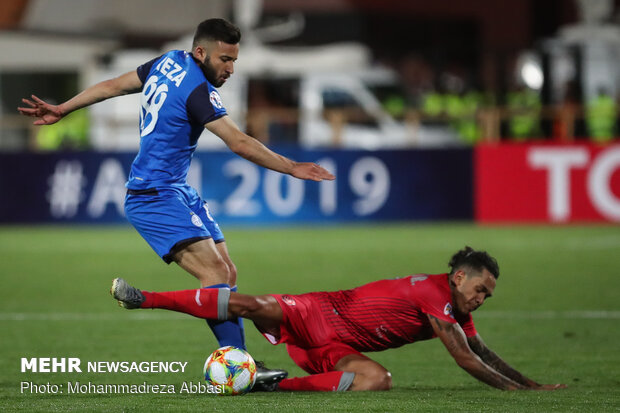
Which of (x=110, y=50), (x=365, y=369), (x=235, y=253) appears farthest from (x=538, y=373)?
(x=110, y=50)

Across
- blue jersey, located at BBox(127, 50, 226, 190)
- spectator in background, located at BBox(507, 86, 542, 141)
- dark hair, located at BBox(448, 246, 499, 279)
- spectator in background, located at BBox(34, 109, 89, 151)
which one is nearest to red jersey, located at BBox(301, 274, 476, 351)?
dark hair, located at BBox(448, 246, 499, 279)

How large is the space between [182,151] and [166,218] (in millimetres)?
400

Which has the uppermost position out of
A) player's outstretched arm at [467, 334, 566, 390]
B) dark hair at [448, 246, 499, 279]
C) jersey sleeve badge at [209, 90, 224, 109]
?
jersey sleeve badge at [209, 90, 224, 109]

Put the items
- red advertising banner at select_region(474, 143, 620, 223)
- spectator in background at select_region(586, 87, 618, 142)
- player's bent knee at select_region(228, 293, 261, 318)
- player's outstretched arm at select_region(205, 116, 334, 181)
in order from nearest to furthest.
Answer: player's outstretched arm at select_region(205, 116, 334, 181) → player's bent knee at select_region(228, 293, 261, 318) → red advertising banner at select_region(474, 143, 620, 223) → spectator in background at select_region(586, 87, 618, 142)

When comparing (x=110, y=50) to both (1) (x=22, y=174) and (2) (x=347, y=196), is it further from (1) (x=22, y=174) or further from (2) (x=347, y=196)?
(2) (x=347, y=196)

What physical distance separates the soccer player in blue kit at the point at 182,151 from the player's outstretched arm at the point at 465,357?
0.92m

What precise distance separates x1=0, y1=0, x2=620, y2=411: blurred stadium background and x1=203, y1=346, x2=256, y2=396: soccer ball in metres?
0.16

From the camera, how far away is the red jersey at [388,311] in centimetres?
637

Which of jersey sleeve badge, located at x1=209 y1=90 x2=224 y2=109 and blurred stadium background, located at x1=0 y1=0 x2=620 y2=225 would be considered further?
blurred stadium background, located at x1=0 y1=0 x2=620 y2=225

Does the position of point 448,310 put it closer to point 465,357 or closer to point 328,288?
point 465,357

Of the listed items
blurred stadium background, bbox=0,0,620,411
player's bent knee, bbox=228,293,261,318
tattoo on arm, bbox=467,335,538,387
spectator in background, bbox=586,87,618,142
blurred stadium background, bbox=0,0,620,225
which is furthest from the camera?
spectator in background, bbox=586,87,618,142

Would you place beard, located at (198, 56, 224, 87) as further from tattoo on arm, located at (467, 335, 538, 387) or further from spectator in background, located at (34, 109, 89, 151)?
spectator in background, located at (34, 109, 89, 151)

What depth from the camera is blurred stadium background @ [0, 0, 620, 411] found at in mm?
8484

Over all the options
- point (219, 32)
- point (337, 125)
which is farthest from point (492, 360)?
point (337, 125)
